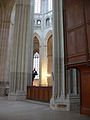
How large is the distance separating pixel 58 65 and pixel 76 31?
2.55 metres

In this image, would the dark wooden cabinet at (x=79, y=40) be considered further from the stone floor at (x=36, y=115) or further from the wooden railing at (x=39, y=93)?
the wooden railing at (x=39, y=93)

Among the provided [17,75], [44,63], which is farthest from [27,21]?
[44,63]

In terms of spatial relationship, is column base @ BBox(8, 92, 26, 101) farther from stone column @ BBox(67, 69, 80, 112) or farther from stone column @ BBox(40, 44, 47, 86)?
stone column @ BBox(40, 44, 47, 86)

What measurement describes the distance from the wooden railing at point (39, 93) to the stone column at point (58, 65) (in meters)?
2.38

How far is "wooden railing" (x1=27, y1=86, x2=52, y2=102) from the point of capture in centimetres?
1080

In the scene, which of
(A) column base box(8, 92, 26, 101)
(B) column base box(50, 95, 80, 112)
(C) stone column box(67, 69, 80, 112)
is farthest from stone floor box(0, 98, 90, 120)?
(A) column base box(8, 92, 26, 101)

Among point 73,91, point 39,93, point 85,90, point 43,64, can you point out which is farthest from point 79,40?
point 43,64

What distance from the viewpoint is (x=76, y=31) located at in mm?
6457

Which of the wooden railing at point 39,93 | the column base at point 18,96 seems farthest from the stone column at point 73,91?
the column base at point 18,96

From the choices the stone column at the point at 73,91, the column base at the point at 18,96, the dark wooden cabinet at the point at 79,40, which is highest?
the dark wooden cabinet at the point at 79,40

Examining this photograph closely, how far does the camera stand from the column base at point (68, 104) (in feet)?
24.8

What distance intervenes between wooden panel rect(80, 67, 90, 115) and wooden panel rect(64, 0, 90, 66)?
0.79 m

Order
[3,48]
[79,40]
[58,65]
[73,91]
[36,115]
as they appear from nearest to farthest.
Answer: [36,115]
[79,40]
[73,91]
[58,65]
[3,48]

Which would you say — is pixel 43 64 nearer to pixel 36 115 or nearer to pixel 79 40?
pixel 79 40
